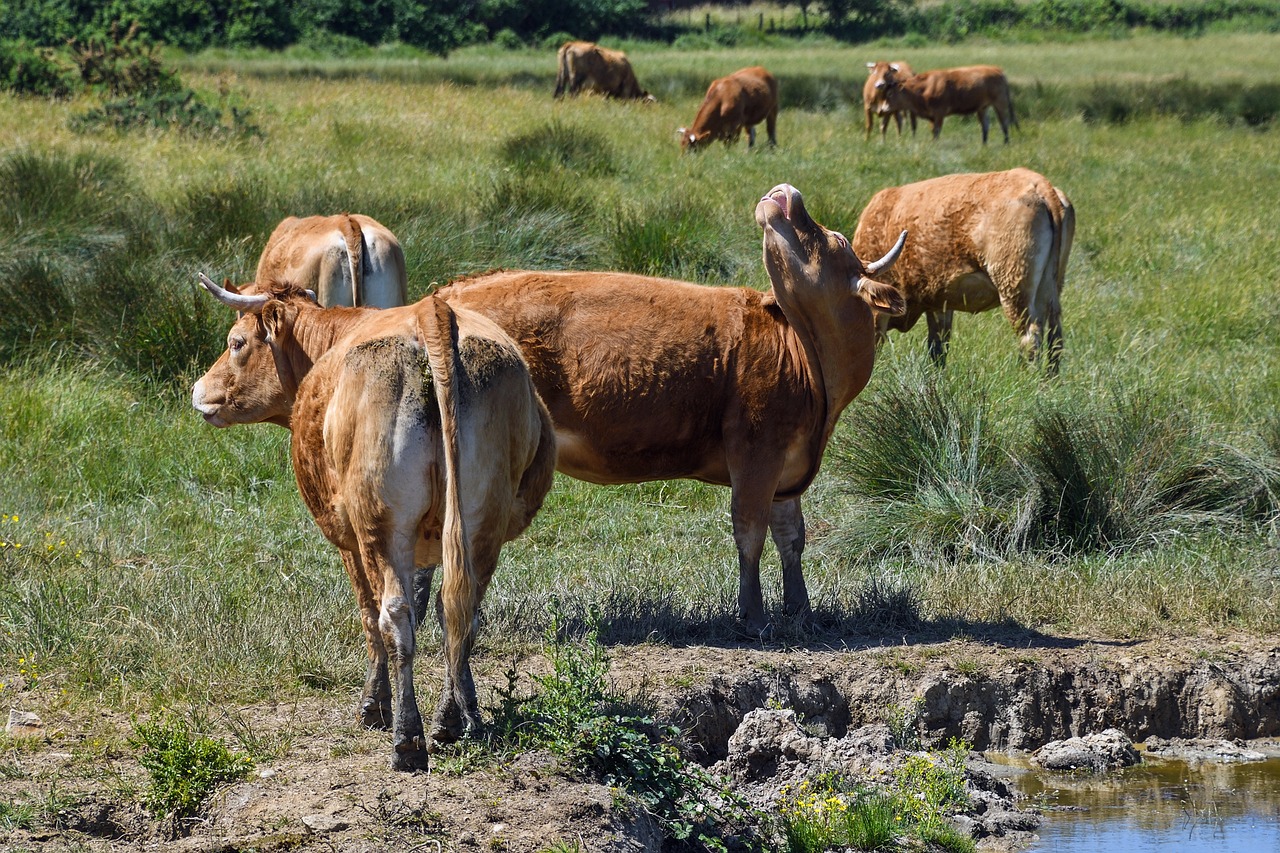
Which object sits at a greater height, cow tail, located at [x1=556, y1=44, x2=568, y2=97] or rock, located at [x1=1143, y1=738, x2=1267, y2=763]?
cow tail, located at [x1=556, y1=44, x2=568, y2=97]

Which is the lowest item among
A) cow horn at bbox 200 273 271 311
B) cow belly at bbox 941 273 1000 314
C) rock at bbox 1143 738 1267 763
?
rock at bbox 1143 738 1267 763

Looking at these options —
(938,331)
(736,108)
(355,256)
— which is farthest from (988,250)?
(736,108)

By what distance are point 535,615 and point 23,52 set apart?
20046 millimetres

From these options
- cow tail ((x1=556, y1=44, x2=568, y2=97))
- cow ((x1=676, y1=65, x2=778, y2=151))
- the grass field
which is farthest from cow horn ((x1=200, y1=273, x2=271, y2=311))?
cow tail ((x1=556, y1=44, x2=568, y2=97))

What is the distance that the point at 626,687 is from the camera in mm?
5676

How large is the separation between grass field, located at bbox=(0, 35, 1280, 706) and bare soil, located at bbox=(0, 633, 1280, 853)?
34cm

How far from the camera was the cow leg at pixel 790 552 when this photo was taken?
22.1 ft

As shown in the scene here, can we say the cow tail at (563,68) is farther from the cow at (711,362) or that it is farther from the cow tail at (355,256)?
the cow at (711,362)

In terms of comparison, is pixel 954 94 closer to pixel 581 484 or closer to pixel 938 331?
pixel 938 331

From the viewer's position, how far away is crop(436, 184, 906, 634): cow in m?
6.23

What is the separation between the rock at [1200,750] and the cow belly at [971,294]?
5.14 metres

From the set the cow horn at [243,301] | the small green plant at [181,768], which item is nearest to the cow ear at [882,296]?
the cow horn at [243,301]

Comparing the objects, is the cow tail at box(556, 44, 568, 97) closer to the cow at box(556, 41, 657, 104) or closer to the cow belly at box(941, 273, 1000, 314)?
the cow at box(556, 41, 657, 104)

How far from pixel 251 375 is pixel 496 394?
68.2 inches
